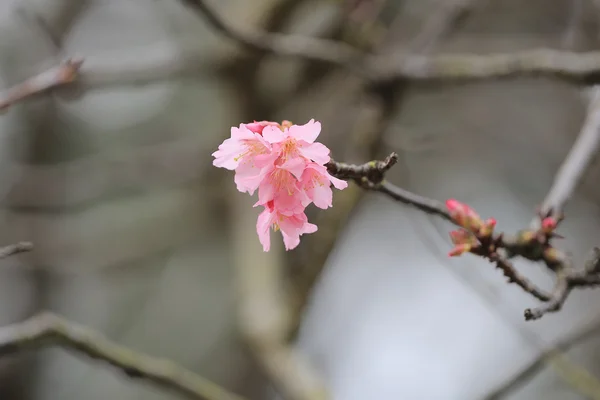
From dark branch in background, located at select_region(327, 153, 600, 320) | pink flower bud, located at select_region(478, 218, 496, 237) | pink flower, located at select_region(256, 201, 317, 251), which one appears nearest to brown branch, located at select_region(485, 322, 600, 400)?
dark branch in background, located at select_region(327, 153, 600, 320)

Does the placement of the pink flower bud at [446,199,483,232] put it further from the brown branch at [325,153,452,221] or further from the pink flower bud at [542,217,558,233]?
the pink flower bud at [542,217,558,233]

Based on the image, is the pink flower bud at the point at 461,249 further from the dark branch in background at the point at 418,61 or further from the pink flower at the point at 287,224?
the dark branch in background at the point at 418,61

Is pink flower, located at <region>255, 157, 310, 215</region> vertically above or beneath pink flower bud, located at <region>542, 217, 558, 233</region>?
beneath

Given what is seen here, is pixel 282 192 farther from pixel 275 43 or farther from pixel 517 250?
pixel 275 43

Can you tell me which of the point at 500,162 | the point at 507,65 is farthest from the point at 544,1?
the point at 507,65

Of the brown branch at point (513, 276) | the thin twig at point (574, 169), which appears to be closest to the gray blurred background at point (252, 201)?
the thin twig at point (574, 169)

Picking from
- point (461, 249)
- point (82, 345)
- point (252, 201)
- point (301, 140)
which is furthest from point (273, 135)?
point (252, 201)
